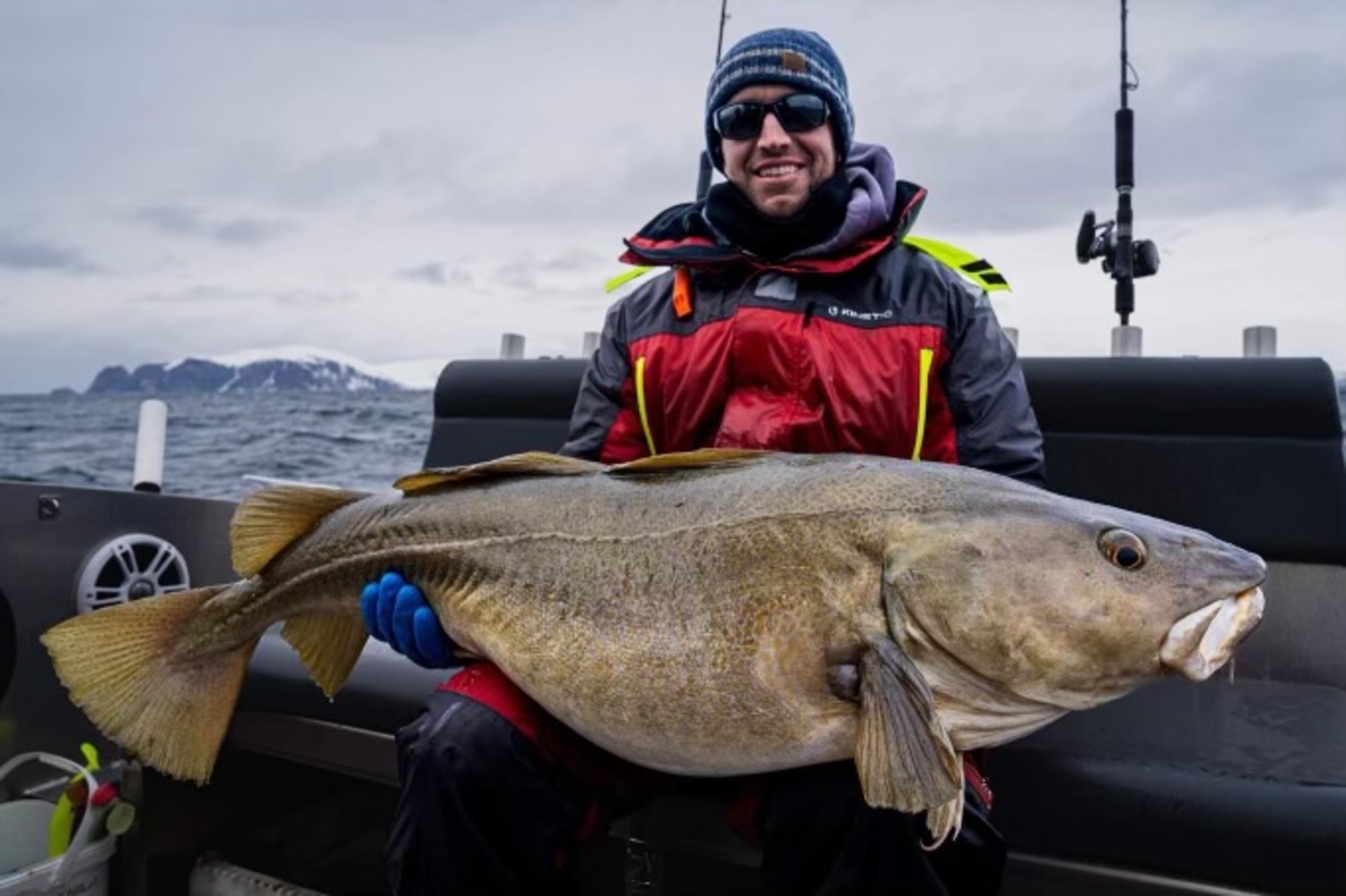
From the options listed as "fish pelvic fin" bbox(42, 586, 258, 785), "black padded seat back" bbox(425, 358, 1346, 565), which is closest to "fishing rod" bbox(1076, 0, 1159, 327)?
"black padded seat back" bbox(425, 358, 1346, 565)

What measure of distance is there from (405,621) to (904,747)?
1.35 m

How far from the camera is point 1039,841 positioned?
2426mm

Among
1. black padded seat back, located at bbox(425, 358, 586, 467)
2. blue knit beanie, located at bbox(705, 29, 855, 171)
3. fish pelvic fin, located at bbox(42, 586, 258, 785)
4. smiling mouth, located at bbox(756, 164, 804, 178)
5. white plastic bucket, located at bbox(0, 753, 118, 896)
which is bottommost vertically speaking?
white plastic bucket, located at bbox(0, 753, 118, 896)

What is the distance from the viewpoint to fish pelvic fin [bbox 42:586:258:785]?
9.33 ft

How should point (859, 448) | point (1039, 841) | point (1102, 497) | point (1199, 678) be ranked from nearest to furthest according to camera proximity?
point (1199, 678) → point (1039, 841) → point (859, 448) → point (1102, 497)

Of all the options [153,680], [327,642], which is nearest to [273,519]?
[327,642]

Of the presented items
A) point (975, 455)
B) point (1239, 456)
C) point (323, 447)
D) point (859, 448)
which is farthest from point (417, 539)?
point (323, 447)

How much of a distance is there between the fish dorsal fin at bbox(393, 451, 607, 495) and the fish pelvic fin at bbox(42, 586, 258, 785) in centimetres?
74

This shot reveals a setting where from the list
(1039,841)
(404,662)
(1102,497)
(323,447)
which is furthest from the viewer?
(323,447)

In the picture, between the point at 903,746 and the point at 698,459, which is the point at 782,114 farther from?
the point at 903,746

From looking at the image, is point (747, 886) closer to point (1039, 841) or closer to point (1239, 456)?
point (1039, 841)

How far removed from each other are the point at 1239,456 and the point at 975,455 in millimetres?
1202

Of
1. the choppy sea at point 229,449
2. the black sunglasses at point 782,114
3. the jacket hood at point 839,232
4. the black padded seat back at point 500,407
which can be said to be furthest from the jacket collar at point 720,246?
the choppy sea at point 229,449

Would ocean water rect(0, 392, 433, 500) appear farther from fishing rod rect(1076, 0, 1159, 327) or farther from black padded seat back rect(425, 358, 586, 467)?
fishing rod rect(1076, 0, 1159, 327)
